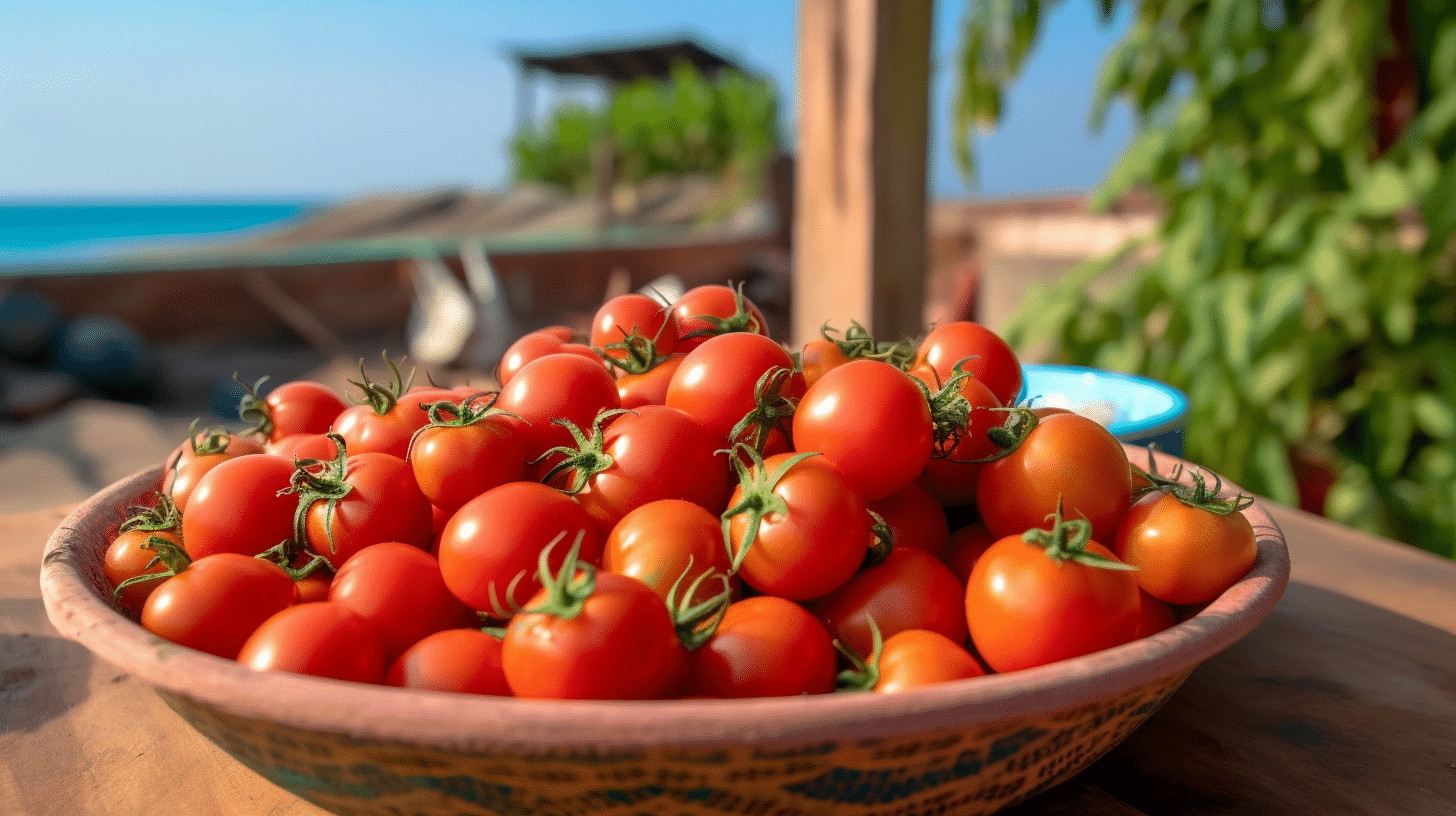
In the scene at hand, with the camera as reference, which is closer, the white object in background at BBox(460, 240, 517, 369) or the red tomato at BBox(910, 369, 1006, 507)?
the red tomato at BBox(910, 369, 1006, 507)

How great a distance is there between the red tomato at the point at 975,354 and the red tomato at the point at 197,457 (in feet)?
1.90

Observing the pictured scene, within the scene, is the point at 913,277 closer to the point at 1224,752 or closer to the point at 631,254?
the point at 1224,752

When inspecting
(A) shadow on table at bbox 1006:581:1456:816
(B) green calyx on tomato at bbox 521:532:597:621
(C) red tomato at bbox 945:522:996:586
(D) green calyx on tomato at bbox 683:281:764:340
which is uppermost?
(D) green calyx on tomato at bbox 683:281:764:340

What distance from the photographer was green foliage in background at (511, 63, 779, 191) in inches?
542

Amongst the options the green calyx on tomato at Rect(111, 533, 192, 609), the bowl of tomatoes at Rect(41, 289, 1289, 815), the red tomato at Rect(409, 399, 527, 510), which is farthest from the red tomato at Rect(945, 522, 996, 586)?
the green calyx on tomato at Rect(111, 533, 192, 609)

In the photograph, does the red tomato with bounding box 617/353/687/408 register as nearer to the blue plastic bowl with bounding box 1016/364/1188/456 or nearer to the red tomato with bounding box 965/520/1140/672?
the red tomato with bounding box 965/520/1140/672

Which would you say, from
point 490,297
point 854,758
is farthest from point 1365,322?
point 490,297

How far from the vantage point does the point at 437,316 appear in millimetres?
5238

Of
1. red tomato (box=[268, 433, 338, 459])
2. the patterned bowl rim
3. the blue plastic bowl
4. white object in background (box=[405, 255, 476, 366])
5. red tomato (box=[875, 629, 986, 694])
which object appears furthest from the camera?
white object in background (box=[405, 255, 476, 366])

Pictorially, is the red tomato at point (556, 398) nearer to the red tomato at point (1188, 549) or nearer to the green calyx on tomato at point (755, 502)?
the green calyx on tomato at point (755, 502)

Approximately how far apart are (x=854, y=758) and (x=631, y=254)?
575 cm

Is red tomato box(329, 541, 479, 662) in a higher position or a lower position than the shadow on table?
higher

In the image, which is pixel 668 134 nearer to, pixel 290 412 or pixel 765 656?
pixel 290 412

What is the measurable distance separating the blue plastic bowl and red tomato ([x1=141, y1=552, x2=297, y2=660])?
785 mm
